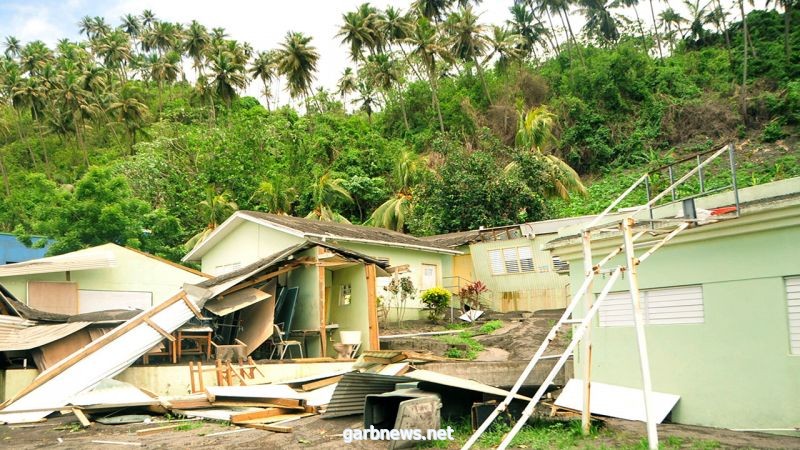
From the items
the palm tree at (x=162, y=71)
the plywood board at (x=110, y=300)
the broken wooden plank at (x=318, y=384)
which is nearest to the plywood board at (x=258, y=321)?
the broken wooden plank at (x=318, y=384)

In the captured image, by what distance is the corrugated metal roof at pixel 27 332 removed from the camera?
44.7 ft

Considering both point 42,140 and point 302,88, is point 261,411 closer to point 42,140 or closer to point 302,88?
point 302,88

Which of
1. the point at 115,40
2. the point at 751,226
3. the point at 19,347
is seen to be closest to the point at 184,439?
the point at 19,347

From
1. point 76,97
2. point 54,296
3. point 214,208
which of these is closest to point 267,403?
point 54,296

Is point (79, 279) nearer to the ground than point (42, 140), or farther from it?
nearer to the ground

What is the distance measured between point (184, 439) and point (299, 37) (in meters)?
41.5

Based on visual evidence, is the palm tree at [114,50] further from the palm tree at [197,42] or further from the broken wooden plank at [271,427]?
the broken wooden plank at [271,427]

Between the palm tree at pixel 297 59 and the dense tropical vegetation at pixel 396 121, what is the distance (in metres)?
0.12

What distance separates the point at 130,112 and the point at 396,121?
1992cm

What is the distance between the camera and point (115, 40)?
202 feet

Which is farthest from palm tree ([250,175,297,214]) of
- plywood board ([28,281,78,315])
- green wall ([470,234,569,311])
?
plywood board ([28,281,78,315])

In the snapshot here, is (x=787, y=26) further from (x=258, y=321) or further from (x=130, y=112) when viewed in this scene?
(x=130, y=112)

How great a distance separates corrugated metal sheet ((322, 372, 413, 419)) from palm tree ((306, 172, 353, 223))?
22.9 meters

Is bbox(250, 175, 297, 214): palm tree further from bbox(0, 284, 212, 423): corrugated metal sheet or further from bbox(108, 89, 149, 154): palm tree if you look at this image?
bbox(0, 284, 212, 423): corrugated metal sheet
